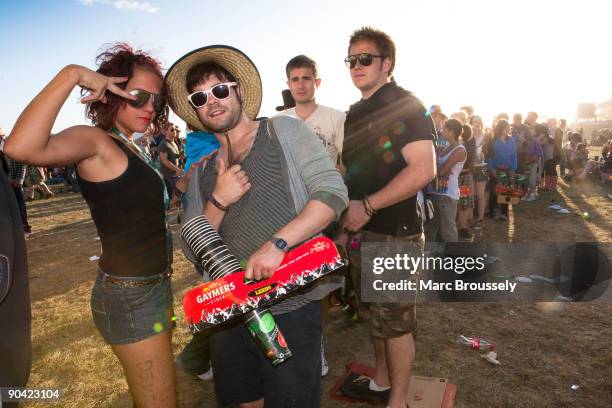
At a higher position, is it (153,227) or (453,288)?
(153,227)

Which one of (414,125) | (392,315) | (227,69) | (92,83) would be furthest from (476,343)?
(92,83)

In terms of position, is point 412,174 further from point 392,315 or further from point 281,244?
point 281,244

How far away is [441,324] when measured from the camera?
15.4 ft

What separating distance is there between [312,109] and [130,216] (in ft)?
9.20

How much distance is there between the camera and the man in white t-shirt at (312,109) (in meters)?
4.09

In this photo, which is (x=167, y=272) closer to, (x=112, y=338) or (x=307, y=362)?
(x=112, y=338)

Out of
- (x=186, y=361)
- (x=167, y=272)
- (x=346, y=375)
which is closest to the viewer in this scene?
(x=167, y=272)

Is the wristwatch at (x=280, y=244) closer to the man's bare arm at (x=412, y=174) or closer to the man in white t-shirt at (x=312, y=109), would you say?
the man's bare arm at (x=412, y=174)

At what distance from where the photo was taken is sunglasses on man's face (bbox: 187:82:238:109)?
1.94 meters

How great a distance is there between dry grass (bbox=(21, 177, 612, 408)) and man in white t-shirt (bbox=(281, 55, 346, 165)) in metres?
2.30

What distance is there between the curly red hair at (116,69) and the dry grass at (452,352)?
269 cm

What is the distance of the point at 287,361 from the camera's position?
1.79m

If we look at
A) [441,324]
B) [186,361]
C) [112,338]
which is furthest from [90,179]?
[441,324]

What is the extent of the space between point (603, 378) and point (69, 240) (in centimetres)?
1033
